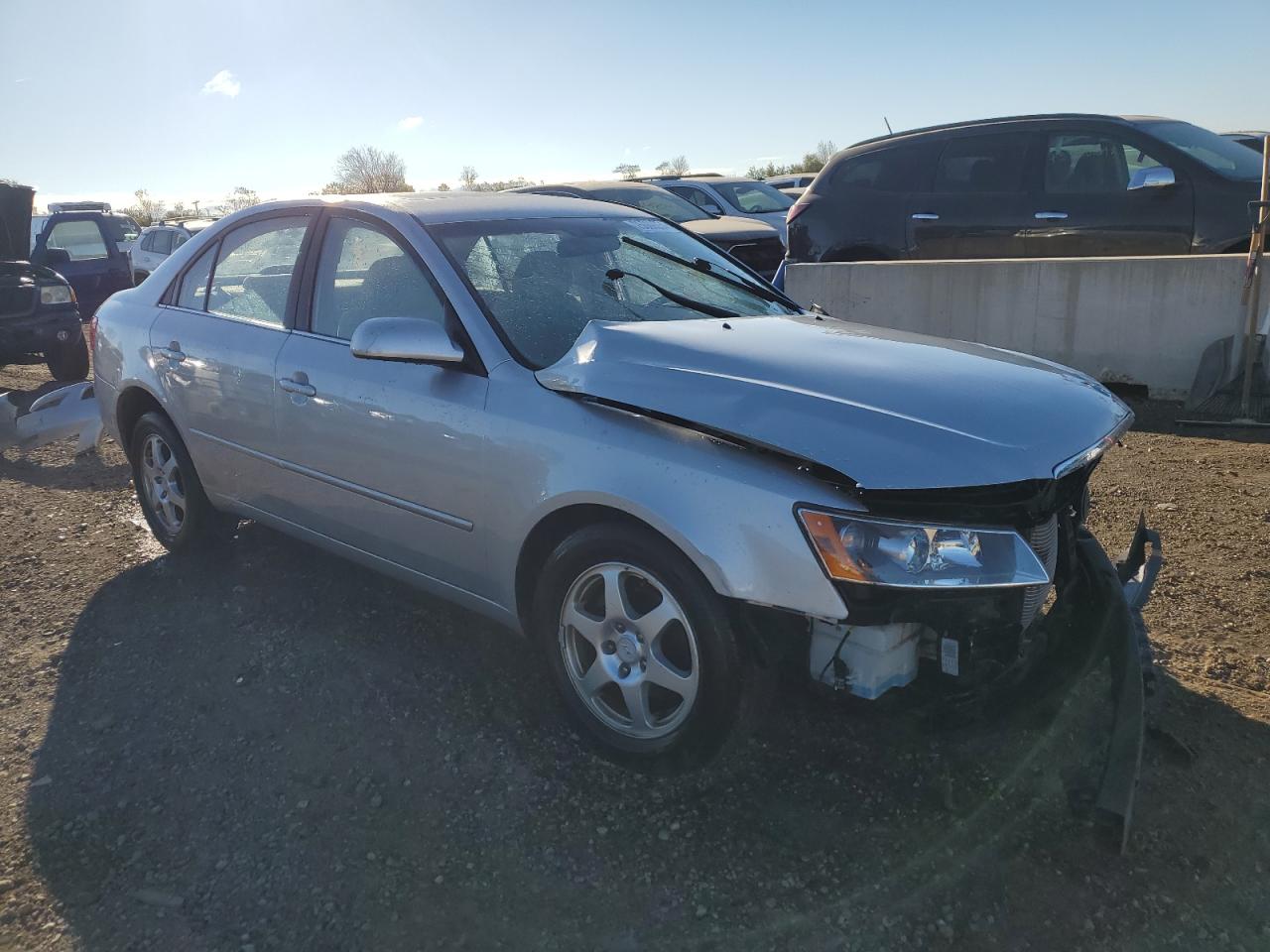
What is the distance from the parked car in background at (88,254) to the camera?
1512 cm

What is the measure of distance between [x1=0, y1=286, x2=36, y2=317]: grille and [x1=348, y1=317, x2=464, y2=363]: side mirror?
789 cm

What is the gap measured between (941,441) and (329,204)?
2647mm

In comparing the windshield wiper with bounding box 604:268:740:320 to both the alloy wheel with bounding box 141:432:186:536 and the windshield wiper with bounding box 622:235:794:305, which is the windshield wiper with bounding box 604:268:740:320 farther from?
the alloy wheel with bounding box 141:432:186:536

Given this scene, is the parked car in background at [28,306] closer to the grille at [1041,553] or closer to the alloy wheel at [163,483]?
the alloy wheel at [163,483]

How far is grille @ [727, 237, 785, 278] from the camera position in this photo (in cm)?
1190

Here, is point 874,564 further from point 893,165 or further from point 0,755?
point 893,165

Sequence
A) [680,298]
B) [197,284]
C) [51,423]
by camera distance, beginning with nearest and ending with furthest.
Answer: [680,298]
[197,284]
[51,423]

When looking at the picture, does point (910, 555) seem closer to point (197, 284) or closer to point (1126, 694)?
point (1126, 694)

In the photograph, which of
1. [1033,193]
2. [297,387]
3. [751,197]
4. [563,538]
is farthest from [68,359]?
[751,197]

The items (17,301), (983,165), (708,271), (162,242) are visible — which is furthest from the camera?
(162,242)

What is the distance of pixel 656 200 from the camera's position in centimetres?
1268

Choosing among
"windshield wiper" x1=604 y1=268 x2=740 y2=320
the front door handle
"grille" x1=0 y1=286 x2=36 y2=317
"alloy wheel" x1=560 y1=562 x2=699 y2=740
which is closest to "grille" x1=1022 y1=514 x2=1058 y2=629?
"alloy wheel" x1=560 y1=562 x2=699 y2=740

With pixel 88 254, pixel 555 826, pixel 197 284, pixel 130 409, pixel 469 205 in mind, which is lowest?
pixel 555 826

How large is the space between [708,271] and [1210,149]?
18.2ft
